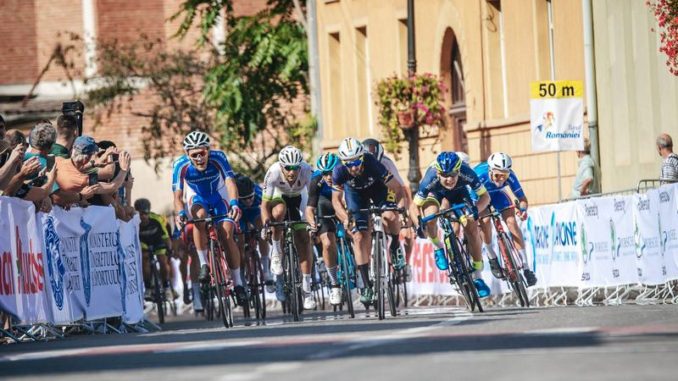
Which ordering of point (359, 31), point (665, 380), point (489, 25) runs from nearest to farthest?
1. point (665, 380)
2. point (489, 25)
3. point (359, 31)

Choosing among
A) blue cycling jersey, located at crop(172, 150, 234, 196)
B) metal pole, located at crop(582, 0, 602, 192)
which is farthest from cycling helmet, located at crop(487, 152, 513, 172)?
metal pole, located at crop(582, 0, 602, 192)

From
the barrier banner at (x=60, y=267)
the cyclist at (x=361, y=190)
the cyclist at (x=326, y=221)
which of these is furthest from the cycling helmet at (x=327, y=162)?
the barrier banner at (x=60, y=267)

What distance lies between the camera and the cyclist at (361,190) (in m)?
20.0

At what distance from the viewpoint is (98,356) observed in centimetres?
1448

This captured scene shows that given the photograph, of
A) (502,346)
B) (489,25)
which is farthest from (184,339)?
(489,25)

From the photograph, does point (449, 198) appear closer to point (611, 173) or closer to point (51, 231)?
point (51, 231)

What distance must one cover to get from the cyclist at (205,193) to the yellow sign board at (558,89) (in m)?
7.52

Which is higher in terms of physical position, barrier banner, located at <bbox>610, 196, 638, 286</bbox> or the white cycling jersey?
the white cycling jersey

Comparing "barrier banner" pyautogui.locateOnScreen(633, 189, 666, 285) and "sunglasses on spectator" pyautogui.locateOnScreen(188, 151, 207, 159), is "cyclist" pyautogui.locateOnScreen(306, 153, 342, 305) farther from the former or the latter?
"barrier banner" pyautogui.locateOnScreen(633, 189, 666, 285)

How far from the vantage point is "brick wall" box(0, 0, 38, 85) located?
6019cm

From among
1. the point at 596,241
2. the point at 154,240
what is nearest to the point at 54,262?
the point at 596,241

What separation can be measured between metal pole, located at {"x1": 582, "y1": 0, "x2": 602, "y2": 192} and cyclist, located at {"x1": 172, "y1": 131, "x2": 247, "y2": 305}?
10.7m

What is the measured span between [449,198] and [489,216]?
1.64m

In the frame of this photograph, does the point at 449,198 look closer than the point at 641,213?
Yes
